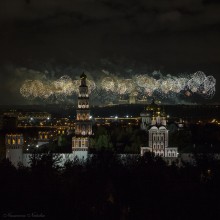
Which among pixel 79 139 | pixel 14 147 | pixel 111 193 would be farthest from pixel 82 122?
pixel 111 193

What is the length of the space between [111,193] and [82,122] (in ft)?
68.3

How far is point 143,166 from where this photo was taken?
37594mm

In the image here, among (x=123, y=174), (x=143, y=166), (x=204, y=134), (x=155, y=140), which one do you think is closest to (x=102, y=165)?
(x=143, y=166)

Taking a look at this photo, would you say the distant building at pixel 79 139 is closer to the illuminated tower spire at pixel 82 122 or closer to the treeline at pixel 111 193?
the illuminated tower spire at pixel 82 122

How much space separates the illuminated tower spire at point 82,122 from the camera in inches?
1984

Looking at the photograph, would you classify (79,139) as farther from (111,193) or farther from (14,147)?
(111,193)

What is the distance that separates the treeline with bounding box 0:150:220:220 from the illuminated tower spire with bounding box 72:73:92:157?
46.5ft

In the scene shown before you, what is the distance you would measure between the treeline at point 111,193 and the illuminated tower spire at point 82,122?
46.5 ft

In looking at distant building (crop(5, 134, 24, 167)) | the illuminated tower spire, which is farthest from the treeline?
distant building (crop(5, 134, 24, 167))

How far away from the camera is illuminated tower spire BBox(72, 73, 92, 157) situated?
50406 mm

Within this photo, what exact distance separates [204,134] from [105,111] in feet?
267

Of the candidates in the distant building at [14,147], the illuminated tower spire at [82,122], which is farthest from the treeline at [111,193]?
the distant building at [14,147]

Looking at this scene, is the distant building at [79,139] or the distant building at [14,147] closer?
the distant building at [79,139]

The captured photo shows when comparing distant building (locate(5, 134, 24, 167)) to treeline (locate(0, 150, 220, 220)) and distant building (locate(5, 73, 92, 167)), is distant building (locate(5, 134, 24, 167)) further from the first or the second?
treeline (locate(0, 150, 220, 220))
